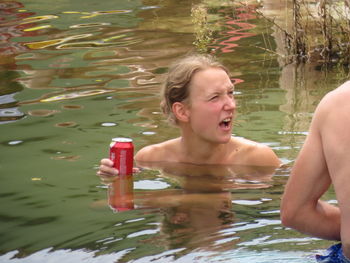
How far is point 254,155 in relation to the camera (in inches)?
259

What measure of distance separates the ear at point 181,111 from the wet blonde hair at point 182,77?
1.6 inches

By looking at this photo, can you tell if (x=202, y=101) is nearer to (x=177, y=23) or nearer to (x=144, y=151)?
(x=144, y=151)

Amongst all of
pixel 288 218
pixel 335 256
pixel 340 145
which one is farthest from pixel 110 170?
pixel 340 145

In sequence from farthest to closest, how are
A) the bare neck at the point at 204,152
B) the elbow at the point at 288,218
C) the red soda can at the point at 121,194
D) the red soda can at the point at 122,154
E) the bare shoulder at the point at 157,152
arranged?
Result: the bare shoulder at the point at 157,152 → the bare neck at the point at 204,152 → the red soda can at the point at 122,154 → the red soda can at the point at 121,194 → the elbow at the point at 288,218

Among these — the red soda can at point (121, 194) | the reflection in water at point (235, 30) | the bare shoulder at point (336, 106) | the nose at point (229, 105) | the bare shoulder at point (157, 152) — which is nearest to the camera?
the bare shoulder at point (336, 106)

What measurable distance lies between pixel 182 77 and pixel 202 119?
0.39 m

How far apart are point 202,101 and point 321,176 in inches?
115

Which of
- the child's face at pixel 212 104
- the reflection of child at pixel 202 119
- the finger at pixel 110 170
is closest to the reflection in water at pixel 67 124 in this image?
the reflection of child at pixel 202 119

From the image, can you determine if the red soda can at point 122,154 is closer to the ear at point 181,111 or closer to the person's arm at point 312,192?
the ear at point 181,111

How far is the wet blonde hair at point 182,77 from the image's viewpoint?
21.1 ft

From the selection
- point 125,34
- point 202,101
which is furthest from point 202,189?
point 125,34

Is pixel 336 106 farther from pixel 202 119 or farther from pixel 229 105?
pixel 202 119

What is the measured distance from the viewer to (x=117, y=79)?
10.2m

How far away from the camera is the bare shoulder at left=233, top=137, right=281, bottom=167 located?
653 cm
